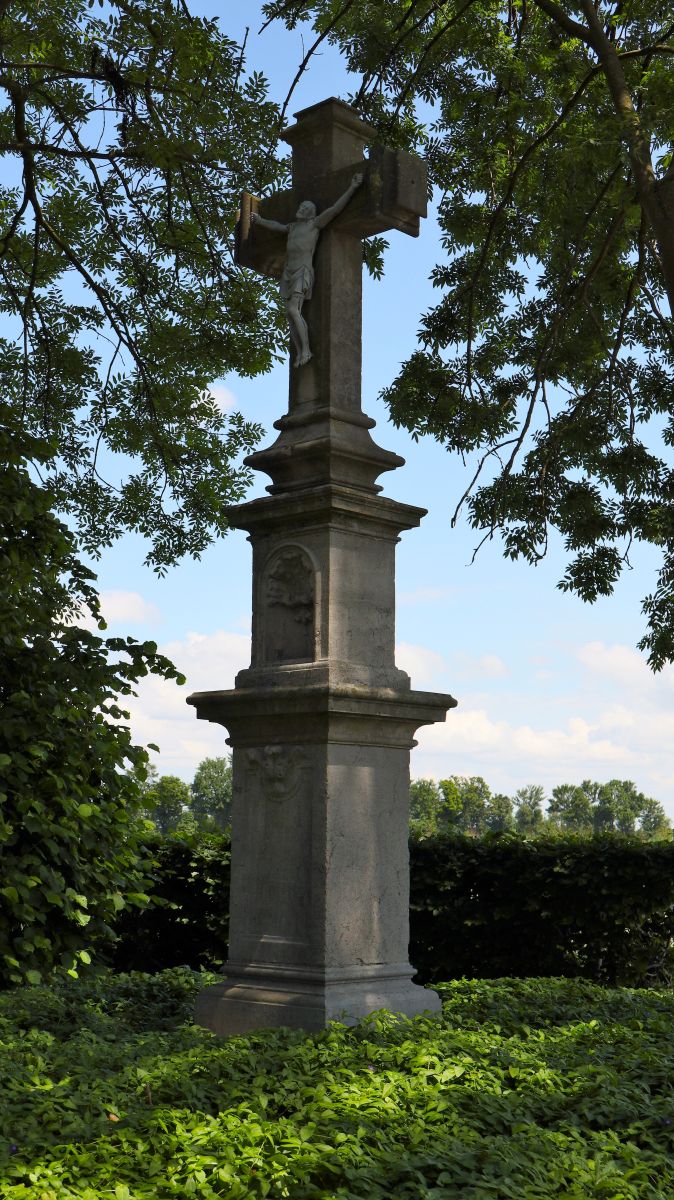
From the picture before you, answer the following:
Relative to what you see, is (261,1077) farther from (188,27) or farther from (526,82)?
(526,82)

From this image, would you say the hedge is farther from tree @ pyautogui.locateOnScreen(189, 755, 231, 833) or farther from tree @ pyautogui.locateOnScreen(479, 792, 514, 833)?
tree @ pyautogui.locateOnScreen(479, 792, 514, 833)

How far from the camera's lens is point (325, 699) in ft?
20.5

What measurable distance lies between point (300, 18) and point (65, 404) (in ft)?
16.1

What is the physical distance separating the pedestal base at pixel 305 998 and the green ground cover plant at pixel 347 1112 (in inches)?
8.9

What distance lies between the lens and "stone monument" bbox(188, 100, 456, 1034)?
6.32 m

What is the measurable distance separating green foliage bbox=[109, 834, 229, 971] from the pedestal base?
13.8 ft

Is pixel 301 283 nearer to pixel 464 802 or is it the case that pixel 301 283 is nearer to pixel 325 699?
pixel 325 699

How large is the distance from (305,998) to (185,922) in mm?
5102

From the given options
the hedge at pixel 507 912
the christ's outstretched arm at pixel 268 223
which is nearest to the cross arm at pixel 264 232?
the christ's outstretched arm at pixel 268 223

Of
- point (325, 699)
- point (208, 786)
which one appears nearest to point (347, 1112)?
point (325, 699)

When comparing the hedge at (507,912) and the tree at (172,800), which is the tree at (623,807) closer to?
the tree at (172,800)

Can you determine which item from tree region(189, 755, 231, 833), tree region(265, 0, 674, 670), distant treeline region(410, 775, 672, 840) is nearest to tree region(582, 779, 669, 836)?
distant treeline region(410, 775, 672, 840)

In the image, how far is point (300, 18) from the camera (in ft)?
37.7

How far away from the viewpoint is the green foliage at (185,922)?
10.8 metres
